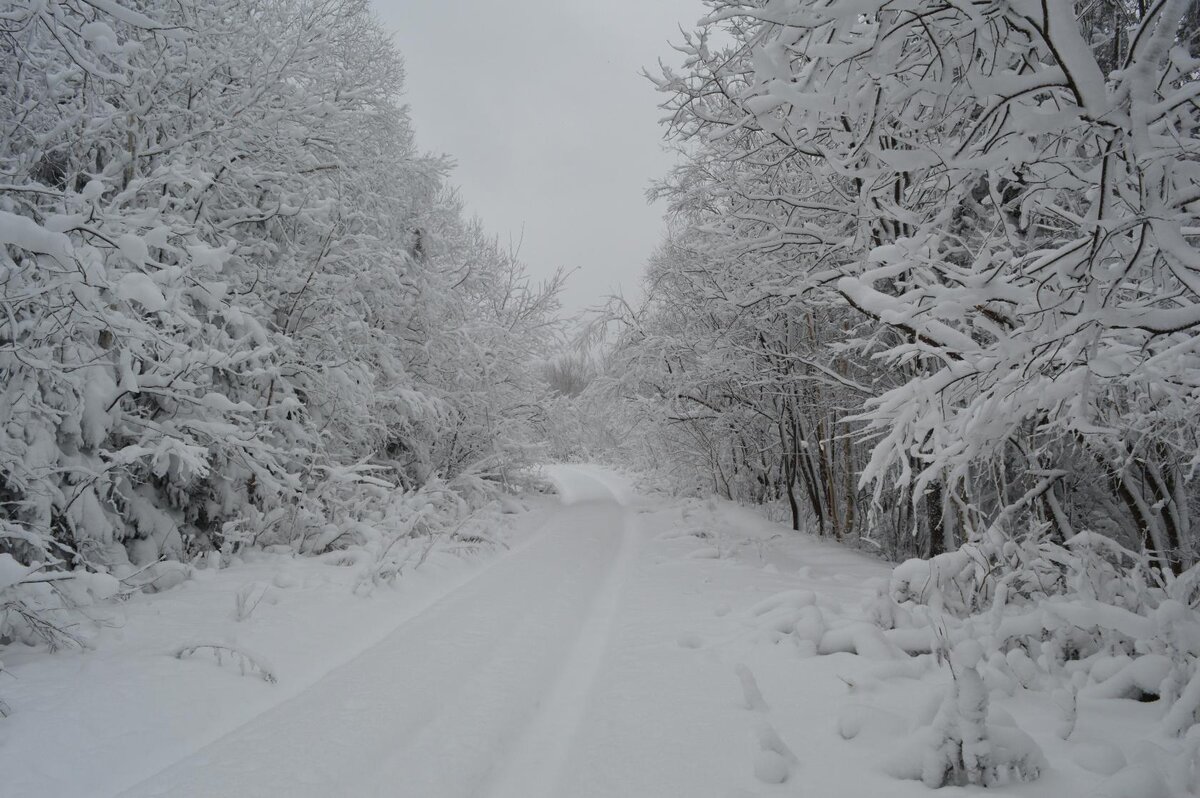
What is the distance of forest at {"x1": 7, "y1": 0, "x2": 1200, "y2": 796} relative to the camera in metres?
2.11

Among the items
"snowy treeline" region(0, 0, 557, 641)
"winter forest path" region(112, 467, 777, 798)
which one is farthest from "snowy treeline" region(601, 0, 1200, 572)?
"snowy treeline" region(0, 0, 557, 641)

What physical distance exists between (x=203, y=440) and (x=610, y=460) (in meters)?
33.1

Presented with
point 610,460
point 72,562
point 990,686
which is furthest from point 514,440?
point 610,460

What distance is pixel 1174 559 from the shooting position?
5.23 meters

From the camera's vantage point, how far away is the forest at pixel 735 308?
2.11 meters

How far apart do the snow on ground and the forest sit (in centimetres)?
32

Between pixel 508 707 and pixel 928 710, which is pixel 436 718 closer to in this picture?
pixel 508 707

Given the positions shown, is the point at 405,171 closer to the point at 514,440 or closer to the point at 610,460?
the point at 514,440

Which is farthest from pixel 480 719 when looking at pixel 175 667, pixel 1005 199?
pixel 1005 199

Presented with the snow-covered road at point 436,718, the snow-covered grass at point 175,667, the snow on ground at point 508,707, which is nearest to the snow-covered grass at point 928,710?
the snow on ground at point 508,707

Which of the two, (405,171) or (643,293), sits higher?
(405,171)

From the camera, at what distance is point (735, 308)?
828 cm

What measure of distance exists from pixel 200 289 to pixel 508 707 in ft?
15.2

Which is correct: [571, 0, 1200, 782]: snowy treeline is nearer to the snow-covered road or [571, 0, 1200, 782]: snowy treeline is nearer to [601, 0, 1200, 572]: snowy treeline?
[601, 0, 1200, 572]: snowy treeline
